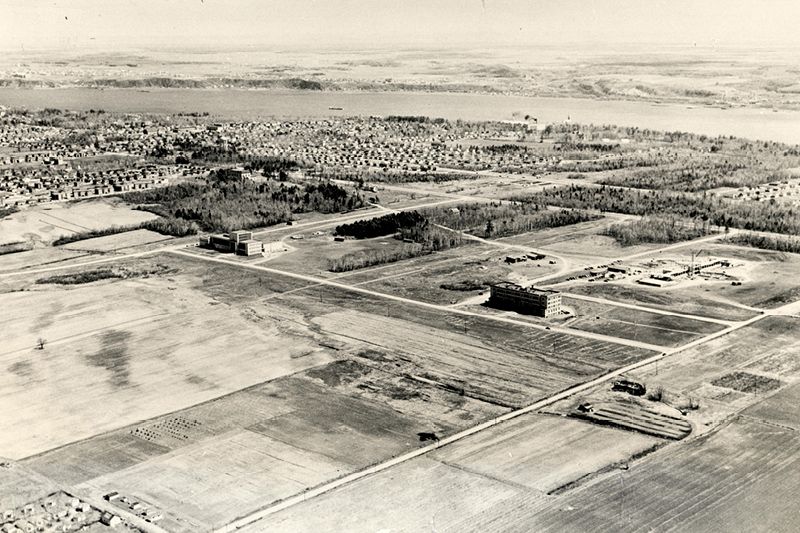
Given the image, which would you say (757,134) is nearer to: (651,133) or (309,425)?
(651,133)

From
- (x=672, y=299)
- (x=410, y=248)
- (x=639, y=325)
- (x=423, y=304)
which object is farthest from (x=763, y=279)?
(x=410, y=248)

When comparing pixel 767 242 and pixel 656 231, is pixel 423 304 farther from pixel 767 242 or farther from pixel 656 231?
pixel 767 242

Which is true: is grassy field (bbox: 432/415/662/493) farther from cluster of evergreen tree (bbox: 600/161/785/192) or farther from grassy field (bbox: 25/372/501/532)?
cluster of evergreen tree (bbox: 600/161/785/192)

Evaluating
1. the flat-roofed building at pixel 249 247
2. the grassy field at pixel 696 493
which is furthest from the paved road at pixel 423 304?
the grassy field at pixel 696 493

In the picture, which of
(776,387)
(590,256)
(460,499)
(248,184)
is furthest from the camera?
(248,184)

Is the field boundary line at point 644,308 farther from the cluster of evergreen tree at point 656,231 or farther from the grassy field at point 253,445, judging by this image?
the grassy field at point 253,445

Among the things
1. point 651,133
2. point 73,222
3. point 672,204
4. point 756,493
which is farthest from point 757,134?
point 756,493
